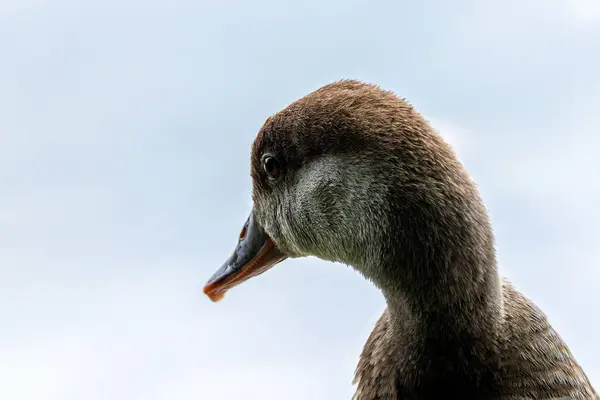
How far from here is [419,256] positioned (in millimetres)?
2736

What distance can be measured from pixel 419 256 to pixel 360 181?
35cm

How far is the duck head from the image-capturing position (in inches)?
108

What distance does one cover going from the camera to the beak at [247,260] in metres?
3.64

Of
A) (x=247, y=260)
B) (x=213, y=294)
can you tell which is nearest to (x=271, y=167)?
(x=247, y=260)

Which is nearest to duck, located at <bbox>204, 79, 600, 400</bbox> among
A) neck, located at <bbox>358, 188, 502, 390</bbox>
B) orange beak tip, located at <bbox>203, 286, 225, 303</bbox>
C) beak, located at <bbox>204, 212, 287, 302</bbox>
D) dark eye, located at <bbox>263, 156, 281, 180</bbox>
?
neck, located at <bbox>358, 188, 502, 390</bbox>

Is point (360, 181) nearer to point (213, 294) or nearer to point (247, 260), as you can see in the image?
point (247, 260)

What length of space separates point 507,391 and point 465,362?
162 millimetres

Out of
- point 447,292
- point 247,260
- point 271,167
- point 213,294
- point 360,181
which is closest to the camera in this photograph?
point 447,292

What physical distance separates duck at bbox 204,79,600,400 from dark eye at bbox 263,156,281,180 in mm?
216

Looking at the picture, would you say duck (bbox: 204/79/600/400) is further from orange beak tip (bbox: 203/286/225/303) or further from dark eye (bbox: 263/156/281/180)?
orange beak tip (bbox: 203/286/225/303)

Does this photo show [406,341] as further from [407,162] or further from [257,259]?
[257,259]

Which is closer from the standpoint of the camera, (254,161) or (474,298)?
(474,298)

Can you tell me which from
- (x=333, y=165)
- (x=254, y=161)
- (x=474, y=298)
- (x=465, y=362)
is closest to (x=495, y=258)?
(x=474, y=298)

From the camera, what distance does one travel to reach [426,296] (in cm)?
276
